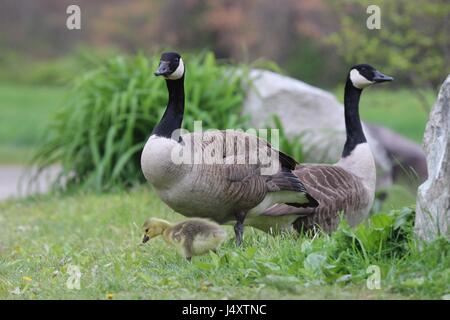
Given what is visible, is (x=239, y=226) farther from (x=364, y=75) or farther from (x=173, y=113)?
(x=364, y=75)

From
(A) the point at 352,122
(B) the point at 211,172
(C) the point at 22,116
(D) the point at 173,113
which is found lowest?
(C) the point at 22,116

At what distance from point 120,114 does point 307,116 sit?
2.33 meters

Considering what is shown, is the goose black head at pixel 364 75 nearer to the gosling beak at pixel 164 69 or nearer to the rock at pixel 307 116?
the gosling beak at pixel 164 69

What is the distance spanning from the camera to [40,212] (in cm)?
912

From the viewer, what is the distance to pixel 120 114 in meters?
10.0

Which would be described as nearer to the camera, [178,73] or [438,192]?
[438,192]

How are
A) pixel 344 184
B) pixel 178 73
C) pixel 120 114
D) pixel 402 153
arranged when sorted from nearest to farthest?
pixel 178 73 < pixel 344 184 < pixel 120 114 < pixel 402 153

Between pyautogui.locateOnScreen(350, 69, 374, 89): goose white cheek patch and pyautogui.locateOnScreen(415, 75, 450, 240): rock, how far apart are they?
7.46 ft

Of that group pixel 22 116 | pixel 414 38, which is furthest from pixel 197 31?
pixel 414 38

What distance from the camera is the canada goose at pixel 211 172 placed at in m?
5.45

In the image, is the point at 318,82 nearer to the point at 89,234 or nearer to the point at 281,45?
the point at 281,45

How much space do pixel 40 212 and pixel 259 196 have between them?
4104 millimetres

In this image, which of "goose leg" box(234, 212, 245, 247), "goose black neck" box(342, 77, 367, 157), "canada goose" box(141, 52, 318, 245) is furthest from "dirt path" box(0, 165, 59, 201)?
"goose leg" box(234, 212, 245, 247)

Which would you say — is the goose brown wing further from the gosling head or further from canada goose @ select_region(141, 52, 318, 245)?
the gosling head
